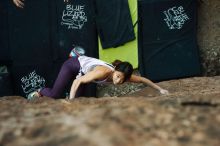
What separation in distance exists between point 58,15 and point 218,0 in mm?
2720

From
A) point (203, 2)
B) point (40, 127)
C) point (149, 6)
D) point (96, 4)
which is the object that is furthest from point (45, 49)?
point (40, 127)

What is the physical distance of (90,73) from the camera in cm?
541

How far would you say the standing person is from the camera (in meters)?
5.28

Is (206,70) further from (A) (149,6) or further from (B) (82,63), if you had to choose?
(B) (82,63)

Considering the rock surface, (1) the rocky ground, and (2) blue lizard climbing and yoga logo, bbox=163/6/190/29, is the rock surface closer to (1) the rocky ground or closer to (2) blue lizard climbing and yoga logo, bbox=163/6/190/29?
(2) blue lizard climbing and yoga logo, bbox=163/6/190/29

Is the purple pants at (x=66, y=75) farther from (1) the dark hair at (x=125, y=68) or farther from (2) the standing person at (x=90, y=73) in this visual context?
(1) the dark hair at (x=125, y=68)

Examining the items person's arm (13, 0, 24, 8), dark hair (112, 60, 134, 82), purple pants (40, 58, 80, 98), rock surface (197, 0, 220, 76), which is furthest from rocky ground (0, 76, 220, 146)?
rock surface (197, 0, 220, 76)

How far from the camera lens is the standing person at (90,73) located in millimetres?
5277

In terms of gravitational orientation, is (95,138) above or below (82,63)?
above

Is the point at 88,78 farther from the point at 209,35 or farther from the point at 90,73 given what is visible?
the point at 209,35

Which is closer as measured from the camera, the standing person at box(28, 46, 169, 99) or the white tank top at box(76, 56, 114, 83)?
the standing person at box(28, 46, 169, 99)

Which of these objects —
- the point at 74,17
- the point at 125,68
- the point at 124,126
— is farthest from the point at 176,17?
the point at 124,126

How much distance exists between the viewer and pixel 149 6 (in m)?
7.70

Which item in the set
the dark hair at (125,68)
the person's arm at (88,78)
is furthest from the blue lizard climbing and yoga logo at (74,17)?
the dark hair at (125,68)
